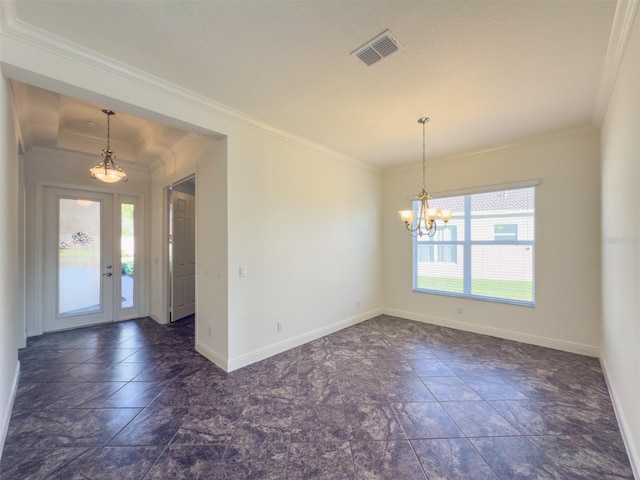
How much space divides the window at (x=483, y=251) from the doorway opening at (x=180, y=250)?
4.38m

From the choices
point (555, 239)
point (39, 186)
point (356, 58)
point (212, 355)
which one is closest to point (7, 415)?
point (212, 355)

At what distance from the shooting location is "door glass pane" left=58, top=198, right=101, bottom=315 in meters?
4.43

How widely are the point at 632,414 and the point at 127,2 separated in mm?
4235

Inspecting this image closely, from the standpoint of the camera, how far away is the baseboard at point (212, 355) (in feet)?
10.1

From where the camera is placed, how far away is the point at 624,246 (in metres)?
2.12

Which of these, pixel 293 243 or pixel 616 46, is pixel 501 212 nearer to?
pixel 616 46

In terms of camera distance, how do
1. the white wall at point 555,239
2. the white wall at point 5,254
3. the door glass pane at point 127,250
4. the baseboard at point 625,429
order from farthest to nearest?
the door glass pane at point 127,250 → the white wall at point 555,239 → the white wall at point 5,254 → the baseboard at point 625,429

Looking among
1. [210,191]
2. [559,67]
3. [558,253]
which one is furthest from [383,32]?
[558,253]

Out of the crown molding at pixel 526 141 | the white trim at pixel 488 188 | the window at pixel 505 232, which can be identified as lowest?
the window at pixel 505 232

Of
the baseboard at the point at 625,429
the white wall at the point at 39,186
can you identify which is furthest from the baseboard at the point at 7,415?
the baseboard at the point at 625,429

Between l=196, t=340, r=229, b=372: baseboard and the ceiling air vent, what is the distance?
330cm

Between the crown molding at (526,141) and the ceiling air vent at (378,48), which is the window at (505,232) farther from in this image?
the ceiling air vent at (378,48)

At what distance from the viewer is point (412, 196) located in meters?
5.09

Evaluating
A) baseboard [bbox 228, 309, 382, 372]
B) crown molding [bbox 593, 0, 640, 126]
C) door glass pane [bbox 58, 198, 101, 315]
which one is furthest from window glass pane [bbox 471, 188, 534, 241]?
door glass pane [bbox 58, 198, 101, 315]
